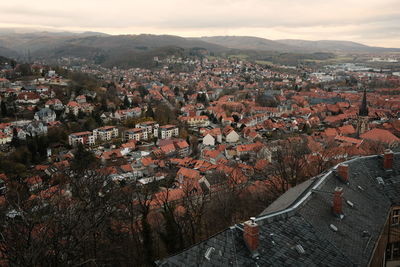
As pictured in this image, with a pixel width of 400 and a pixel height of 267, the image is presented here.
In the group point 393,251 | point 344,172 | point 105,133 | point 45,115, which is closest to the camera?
point 393,251

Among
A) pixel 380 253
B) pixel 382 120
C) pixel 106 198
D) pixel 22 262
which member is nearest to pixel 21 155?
pixel 106 198

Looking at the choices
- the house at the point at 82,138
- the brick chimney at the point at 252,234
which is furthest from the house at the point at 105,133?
the brick chimney at the point at 252,234

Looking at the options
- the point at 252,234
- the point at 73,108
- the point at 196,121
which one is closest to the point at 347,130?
the point at 196,121

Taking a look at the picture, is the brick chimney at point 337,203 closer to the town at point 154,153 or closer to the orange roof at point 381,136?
the town at point 154,153

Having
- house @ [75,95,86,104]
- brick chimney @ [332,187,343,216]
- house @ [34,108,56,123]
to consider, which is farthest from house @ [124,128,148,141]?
brick chimney @ [332,187,343,216]

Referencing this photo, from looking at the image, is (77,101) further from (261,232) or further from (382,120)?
(261,232)

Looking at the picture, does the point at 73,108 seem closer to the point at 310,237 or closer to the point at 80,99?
the point at 80,99

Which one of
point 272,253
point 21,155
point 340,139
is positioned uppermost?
point 272,253

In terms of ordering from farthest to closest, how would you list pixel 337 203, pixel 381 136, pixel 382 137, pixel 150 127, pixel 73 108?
pixel 73 108 < pixel 150 127 < pixel 381 136 < pixel 382 137 < pixel 337 203
